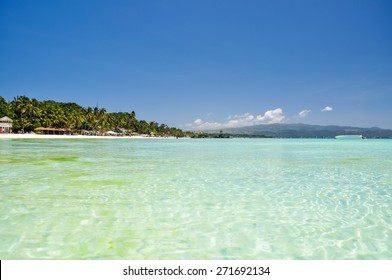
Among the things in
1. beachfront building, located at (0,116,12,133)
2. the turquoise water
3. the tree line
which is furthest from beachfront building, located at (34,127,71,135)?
the turquoise water

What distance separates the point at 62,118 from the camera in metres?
89.2

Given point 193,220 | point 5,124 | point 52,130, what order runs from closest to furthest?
point 193,220, point 5,124, point 52,130

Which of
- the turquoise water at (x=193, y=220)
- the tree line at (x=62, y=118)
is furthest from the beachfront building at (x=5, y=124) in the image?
the turquoise water at (x=193, y=220)

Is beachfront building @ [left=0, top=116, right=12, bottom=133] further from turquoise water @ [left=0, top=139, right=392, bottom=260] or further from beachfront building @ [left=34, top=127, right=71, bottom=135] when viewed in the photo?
turquoise water @ [left=0, top=139, right=392, bottom=260]

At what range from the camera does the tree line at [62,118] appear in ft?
251

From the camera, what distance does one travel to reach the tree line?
76.6 meters

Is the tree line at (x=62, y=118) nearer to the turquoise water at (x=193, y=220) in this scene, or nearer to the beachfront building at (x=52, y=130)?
the beachfront building at (x=52, y=130)

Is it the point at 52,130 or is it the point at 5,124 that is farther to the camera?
the point at 52,130

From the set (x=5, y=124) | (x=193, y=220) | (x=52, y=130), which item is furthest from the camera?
(x=52, y=130)

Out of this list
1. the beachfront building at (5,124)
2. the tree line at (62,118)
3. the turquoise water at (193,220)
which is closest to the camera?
the turquoise water at (193,220)

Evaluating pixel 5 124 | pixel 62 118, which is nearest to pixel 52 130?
pixel 62 118

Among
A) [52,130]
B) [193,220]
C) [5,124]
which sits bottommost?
[193,220]

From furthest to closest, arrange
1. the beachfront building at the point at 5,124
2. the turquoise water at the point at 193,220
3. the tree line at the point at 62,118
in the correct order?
the tree line at the point at 62,118
the beachfront building at the point at 5,124
the turquoise water at the point at 193,220

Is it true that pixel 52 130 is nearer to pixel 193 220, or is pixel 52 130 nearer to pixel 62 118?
pixel 62 118
